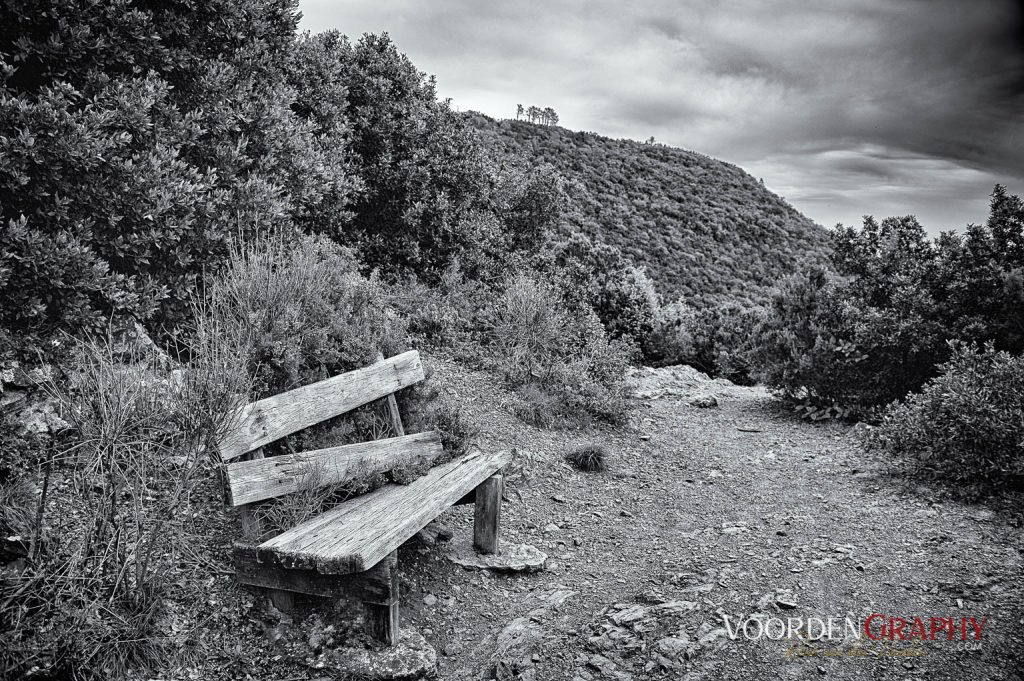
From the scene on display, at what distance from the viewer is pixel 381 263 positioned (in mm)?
10133

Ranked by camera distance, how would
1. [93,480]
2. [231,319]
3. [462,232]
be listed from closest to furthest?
[93,480]
[231,319]
[462,232]

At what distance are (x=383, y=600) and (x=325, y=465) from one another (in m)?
1.04

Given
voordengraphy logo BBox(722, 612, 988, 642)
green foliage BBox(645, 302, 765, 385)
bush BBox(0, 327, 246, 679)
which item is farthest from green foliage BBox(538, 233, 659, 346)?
bush BBox(0, 327, 246, 679)

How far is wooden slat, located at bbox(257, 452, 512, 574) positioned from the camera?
288 centimetres

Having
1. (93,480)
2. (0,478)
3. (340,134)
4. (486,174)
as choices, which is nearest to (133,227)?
(0,478)

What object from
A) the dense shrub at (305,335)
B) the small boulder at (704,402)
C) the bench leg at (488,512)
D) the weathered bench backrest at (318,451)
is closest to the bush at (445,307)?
the dense shrub at (305,335)

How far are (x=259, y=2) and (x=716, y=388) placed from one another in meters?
9.34

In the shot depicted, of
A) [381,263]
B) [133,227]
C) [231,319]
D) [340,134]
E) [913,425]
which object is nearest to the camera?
[231,319]

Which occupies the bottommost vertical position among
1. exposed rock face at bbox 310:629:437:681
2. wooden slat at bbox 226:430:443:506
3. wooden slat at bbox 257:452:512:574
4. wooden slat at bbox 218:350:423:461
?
exposed rock face at bbox 310:629:437:681

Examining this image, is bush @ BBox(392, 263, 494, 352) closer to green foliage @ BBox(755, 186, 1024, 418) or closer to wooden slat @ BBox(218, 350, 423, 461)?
wooden slat @ BBox(218, 350, 423, 461)

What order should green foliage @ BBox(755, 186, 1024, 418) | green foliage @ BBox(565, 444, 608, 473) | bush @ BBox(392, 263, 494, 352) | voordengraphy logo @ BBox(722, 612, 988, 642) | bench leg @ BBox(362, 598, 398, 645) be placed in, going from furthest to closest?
bush @ BBox(392, 263, 494, 352) → green foliage @ BBox(755, 186, 1024, 418) → green foliage @ BBox(565, 444, 608, 473) → voordengraphy logo @ BBox(722, 612, 988, 642) → bench leg @ BBox(362, 598, 398, 645)

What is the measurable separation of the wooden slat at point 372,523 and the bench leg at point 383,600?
12 cm

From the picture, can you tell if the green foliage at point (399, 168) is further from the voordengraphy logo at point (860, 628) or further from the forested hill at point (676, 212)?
the forested hill at point (676, 212)

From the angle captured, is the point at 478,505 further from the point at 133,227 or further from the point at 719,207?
the point at 719,207
